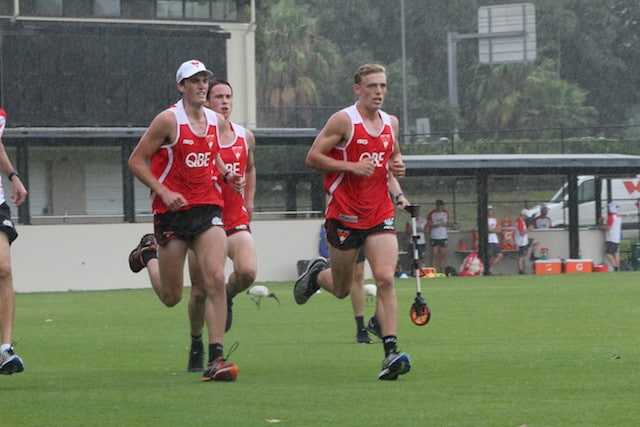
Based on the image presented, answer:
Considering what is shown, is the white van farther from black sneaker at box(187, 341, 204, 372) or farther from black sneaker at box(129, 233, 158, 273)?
black sneaker at box(187, 341, 204, 372)

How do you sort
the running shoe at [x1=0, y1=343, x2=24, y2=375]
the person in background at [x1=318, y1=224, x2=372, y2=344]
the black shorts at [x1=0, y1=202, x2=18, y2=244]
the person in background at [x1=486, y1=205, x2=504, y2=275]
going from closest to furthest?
the running shoe at [x1=0, y1=343, x2=24, y2=375]
the black shorts at [x1=0, y1=202, x2=18, y2=244]
the person in background at [x1=318, y1=224, x2=372, y2=344]
the person in background at [x1=486, y1=205, x2=504, y2=275]

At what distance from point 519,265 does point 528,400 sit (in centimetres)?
3127

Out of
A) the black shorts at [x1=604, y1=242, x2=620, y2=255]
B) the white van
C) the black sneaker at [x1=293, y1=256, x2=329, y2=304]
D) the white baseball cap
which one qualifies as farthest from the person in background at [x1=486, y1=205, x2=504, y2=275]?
the white baseball cap

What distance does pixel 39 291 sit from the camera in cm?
3472

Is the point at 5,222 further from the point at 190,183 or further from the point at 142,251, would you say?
the point at 142,251

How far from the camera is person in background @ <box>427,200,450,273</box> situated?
3938 centimetres

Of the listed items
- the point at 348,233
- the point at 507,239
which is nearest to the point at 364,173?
the point at 348,233

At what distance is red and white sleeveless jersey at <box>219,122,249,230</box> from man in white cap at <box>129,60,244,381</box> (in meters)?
2.12

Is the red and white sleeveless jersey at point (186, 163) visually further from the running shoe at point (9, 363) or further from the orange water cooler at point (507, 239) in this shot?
the orange water cooler at point (507, 239)

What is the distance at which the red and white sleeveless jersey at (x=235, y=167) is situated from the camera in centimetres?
1339

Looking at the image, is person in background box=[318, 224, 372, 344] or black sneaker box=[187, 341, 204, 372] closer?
black sneaker box=[187, 341, 204, 372]

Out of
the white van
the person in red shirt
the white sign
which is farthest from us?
the white sign

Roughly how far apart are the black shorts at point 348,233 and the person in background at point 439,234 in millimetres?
27836

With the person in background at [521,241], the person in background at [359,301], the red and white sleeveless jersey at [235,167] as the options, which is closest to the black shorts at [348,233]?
the red and white sleeveless jersey at [235,167]
